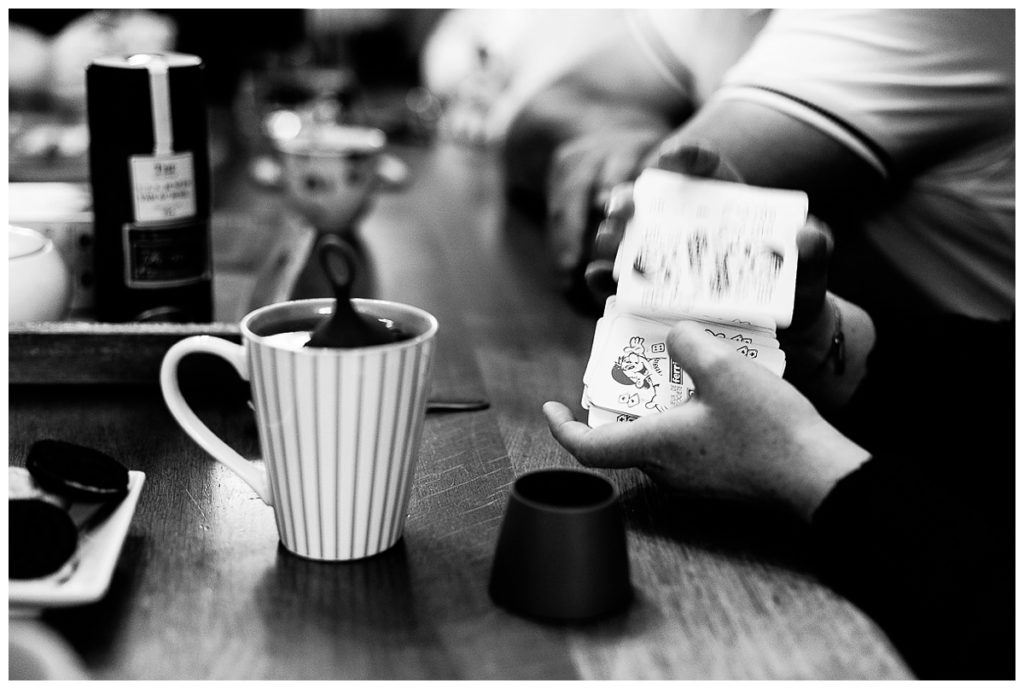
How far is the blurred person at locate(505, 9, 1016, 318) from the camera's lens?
1.31 m

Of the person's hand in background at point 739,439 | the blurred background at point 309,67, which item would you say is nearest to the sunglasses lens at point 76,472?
the person's hand in background at point 739,439

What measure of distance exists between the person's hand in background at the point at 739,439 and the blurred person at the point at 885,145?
63 centimetres

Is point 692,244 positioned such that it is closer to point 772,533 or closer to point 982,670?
point 772,533

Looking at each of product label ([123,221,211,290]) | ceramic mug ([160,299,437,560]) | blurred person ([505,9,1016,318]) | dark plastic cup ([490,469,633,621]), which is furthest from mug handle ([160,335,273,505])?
blurred person ([505,9,1016,318])

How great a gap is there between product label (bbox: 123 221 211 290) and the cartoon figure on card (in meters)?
0.50

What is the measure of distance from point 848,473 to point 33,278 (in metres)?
0.78

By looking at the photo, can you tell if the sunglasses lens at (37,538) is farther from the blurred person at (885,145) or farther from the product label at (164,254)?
the blurred person at (885,145)

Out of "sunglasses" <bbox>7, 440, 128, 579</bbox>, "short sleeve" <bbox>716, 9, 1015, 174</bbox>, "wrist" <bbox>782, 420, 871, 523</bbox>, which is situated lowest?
"sunglasses" <bbox>7, 440, 128, 579</bbox>

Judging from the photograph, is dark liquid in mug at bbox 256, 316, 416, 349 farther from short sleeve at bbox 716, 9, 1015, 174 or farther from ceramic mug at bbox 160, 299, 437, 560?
short sleeve at bbox 716, 9, 1015, 174

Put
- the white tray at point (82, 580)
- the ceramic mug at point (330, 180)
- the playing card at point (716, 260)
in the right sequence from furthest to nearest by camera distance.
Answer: the ceramic mug at point (330, 180) → the playing card at point (716, 260) → the white tray at point (82, 580)

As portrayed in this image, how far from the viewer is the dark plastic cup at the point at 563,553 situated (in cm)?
60

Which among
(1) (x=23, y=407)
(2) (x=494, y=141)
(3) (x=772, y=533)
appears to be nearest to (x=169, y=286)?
(1) (x=23, y=407)

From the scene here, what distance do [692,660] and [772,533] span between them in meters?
0.18

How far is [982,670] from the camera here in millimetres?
621
